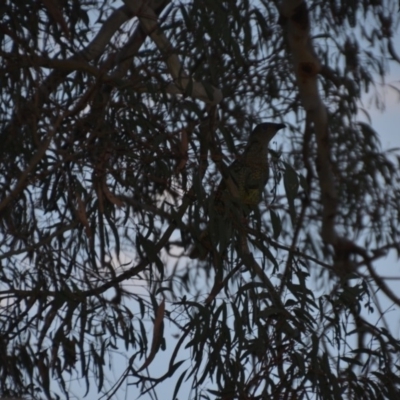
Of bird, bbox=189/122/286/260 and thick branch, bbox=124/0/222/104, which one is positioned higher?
thick branch, bbox=124/0/222/104

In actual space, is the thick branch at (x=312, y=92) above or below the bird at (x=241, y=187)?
above

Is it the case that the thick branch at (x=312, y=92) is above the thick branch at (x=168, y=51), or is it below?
above

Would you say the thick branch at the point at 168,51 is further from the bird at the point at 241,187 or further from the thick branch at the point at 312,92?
the thick branch at the point at 312,92

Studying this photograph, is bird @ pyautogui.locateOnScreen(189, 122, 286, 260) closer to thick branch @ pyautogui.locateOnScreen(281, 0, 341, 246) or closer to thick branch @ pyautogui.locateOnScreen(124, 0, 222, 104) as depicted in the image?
thick branch @ pyautogui.locateOnScreen(124, 0, 222, 104)

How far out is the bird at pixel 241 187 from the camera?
339cm

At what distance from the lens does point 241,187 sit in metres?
3.65

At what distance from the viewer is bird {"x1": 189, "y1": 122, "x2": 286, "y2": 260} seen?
339 cm

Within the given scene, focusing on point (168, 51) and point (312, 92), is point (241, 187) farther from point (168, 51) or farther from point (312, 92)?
point (312, 92)

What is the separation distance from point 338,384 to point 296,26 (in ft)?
6.72

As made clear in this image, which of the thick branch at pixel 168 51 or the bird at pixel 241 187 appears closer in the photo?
the bird at pixel 241 187

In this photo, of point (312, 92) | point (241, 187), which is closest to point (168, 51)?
point (241, 187)

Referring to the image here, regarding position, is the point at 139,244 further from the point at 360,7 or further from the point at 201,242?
the point at 360,7

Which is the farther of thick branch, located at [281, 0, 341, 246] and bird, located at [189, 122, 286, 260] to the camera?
thick branch, located at [281, 0, 341, 246]

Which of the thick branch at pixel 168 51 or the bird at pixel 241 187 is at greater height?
the thick branch at pixel 168 51
